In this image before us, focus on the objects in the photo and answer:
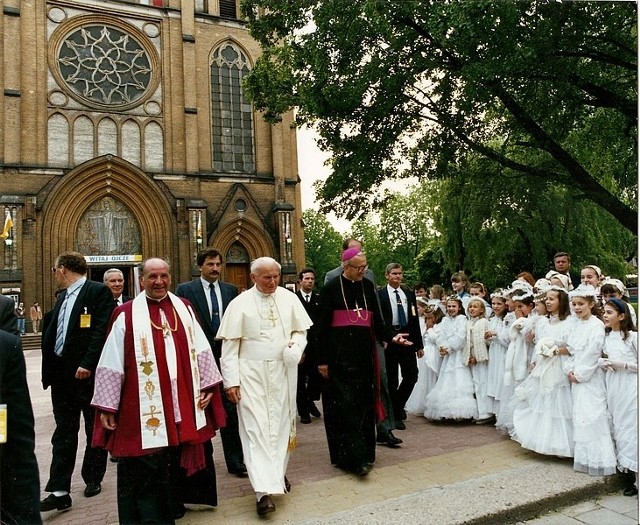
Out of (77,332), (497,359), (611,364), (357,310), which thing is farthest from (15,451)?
Answer: (497,359)

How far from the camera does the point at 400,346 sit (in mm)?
7035

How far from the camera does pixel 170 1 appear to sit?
27.4 m

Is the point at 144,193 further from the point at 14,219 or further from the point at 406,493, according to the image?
the point at 406,493

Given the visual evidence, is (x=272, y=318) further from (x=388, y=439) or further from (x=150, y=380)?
(x=388, y=439)

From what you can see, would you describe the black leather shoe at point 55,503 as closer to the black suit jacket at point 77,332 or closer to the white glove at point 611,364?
the black suit jacket at point 77,332

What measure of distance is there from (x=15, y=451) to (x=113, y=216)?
81.8ft

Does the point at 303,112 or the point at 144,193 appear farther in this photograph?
the point at 144,193

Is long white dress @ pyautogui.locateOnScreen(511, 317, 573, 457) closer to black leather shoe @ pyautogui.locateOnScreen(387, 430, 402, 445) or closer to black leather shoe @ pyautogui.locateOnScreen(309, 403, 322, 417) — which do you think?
black leather shoe @ pyautogui.locateOnScreen(387, 430, 402, 445)

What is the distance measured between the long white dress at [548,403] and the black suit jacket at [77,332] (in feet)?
13.3

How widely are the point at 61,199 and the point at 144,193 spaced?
362cm

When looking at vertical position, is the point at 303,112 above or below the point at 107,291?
above

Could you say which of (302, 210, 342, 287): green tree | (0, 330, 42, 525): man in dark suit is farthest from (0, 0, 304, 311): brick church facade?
(302, 210, 342, 287): green tree

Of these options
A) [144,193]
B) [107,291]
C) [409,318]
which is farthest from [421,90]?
[144,193]

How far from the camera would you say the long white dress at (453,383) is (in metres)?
6.77
